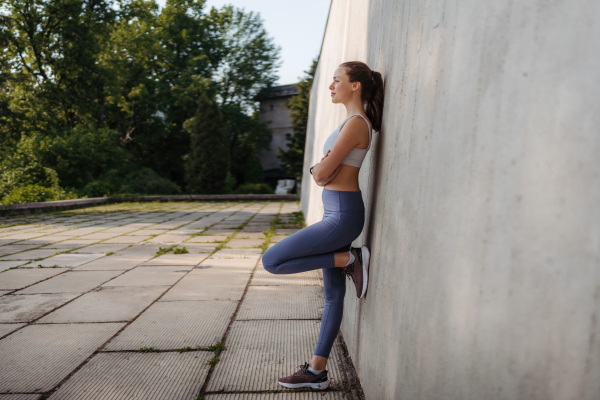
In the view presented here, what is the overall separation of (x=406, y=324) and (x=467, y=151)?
0.65 metres

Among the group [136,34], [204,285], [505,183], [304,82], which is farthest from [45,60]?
[505,183]

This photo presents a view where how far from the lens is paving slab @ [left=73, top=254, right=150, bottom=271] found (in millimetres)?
5078

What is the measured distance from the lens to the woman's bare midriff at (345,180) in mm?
2125

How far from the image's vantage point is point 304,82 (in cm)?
2539

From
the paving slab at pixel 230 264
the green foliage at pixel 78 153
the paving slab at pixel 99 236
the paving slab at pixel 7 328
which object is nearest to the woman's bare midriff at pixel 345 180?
the paving slab at pixel 7 328

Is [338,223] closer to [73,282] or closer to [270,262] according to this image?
[270,262]

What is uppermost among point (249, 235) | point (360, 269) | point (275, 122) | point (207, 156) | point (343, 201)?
point (275, 122)

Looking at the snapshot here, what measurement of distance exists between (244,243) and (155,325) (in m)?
3.67

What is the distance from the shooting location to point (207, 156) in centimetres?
2069

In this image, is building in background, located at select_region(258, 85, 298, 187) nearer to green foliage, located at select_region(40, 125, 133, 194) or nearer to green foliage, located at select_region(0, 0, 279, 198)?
green foliage, located at select_region(0, 0, 279, 198)

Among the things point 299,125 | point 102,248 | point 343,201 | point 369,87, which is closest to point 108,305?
point 343,201

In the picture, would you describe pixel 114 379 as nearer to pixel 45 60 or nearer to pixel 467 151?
pixel 467 151

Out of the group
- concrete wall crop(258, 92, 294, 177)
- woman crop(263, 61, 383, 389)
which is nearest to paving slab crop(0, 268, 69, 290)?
woman crop(263, 61, 383, 389)

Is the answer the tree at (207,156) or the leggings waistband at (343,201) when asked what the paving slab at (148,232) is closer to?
the leggings waistband at (343,201)
